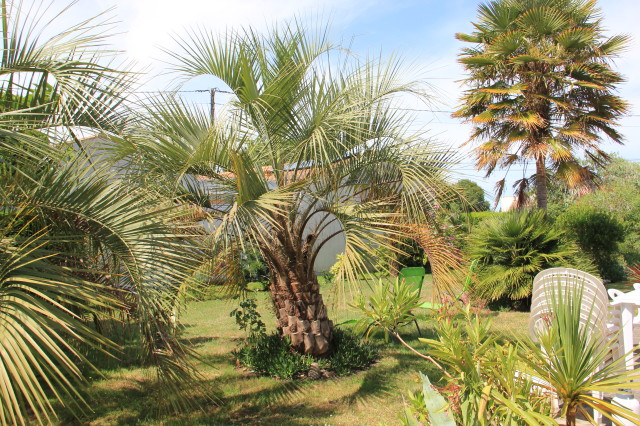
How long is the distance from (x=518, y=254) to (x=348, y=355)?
5.64 meters

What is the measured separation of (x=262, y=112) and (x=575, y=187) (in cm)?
925

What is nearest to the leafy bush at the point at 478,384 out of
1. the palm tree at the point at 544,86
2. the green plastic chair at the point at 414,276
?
the green plastic chair at the point at 414,276

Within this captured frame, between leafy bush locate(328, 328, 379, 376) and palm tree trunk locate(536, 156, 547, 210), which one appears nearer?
leafy bush locate(328, 328, 379, 376)

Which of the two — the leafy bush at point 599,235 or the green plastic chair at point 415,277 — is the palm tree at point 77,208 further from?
the leafy bush at point 599,235

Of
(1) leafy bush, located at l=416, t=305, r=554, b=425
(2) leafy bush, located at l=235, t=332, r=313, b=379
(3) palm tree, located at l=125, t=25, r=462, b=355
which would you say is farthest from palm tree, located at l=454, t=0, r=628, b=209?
(1) leafy bush, located at l=416, t=305, r=554, b=425

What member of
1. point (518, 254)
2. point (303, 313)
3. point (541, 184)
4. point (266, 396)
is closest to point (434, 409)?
point (266, 396)

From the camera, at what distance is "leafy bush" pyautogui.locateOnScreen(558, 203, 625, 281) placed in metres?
13.0

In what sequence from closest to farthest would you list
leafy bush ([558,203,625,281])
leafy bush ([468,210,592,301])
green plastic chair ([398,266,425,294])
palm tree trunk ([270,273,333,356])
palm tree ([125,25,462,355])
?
palm tree ([125,25,462,355]), palm tree trunk ([270,273,333,356]), green plastic chair ([398,266,425,294]), leafy bush ([468,210,592,301]), leafy bush ([558,203,625,281])

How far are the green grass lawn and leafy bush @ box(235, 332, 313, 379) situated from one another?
128mm

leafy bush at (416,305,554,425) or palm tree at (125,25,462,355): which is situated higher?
palm tree at (125,25,462,355)

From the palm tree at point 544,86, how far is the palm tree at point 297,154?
22.4ft

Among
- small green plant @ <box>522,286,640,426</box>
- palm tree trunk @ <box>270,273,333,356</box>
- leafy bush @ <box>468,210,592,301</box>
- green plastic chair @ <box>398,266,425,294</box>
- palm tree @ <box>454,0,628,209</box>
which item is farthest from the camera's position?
palm tree @ <box>454,0,628,209</box>

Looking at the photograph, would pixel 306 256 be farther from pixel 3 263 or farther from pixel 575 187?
pixel 575 187

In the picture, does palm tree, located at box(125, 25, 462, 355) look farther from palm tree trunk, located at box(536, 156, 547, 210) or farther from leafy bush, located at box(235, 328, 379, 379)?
palm tree trunk, located at box(536, 156, 547, 210)
